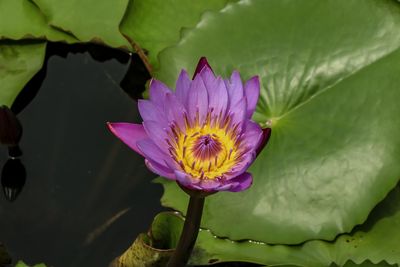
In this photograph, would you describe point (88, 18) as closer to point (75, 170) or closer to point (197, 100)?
point (75, 170)

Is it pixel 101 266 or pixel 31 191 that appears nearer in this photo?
pixel 101 266

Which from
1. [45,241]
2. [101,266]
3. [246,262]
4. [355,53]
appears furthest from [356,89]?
[45,241]

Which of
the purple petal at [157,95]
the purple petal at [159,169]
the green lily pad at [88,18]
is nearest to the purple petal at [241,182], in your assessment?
the purple petal at [159,169]

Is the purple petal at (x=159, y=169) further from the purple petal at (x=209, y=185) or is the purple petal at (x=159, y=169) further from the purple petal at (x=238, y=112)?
the purple petal at (x=238, y=112)

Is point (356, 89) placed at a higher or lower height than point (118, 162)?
higher

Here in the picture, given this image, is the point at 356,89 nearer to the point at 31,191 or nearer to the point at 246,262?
the point at 246,262
